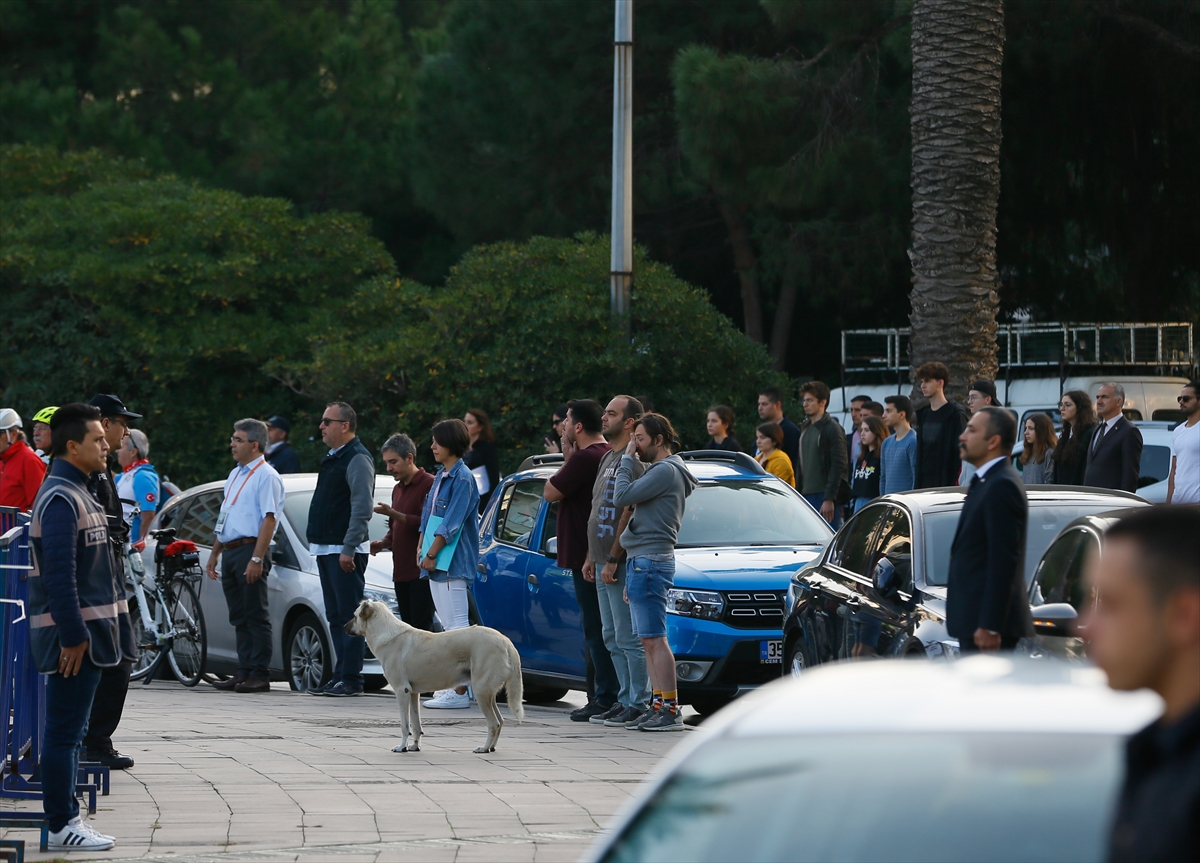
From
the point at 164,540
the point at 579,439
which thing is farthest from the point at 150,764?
the point at 164,540

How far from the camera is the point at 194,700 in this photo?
12852 mm

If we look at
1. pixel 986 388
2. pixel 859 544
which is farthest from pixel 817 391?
pixel 859 544

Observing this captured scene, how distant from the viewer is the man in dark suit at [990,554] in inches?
277

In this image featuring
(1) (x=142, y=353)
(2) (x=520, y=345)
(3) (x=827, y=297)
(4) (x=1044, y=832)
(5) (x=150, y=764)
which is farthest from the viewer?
(3) (x=827, y=297)

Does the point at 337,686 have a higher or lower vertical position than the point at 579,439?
Answer: lower

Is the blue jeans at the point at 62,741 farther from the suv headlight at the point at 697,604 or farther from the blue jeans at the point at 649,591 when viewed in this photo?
the suv headlight at the point at 697,604

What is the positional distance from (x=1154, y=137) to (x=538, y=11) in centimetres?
1063

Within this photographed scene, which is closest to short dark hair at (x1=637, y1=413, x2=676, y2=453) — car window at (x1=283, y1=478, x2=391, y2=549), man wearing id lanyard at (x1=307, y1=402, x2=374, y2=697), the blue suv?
the blue suv

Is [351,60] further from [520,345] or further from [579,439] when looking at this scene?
[579,439]

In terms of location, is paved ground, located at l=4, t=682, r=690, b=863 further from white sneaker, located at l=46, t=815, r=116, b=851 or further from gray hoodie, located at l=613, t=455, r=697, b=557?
gray hoodie, located at l=613, t=455, r=697, b=557

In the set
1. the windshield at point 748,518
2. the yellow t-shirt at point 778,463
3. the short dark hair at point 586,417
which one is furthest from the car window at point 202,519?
the yellow t-shirt at point 778,463

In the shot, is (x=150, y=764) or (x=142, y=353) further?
(x=142, y=353)

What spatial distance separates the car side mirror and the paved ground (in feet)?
6.77

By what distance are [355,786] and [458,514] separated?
3.78 meters
